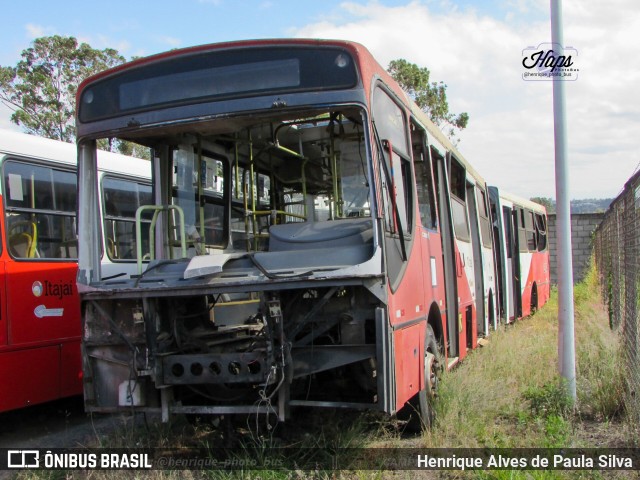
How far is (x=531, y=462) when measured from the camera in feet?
15.2

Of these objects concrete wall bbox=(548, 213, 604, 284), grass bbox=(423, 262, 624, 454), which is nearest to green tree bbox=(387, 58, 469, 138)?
concrete wall bbox=(548, 213, 604, 284)

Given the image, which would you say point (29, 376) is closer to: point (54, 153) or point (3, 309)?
point (3, 309)

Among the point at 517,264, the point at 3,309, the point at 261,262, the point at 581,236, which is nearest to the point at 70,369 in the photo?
the point at 3,309

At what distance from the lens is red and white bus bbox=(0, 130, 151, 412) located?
6.44 meters

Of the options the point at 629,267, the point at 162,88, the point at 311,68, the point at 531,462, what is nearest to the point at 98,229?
the point at 162,88

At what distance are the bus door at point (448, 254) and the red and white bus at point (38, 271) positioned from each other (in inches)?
136

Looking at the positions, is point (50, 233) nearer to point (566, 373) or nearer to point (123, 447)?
point (123, 447)

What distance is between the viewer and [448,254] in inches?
285

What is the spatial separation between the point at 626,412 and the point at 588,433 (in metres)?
0.44

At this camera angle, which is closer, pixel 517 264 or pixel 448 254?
pixel 448 254

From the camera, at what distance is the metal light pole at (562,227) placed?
6.25 metres

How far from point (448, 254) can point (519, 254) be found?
725cm

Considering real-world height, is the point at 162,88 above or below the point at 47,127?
below

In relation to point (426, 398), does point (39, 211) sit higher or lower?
higher
